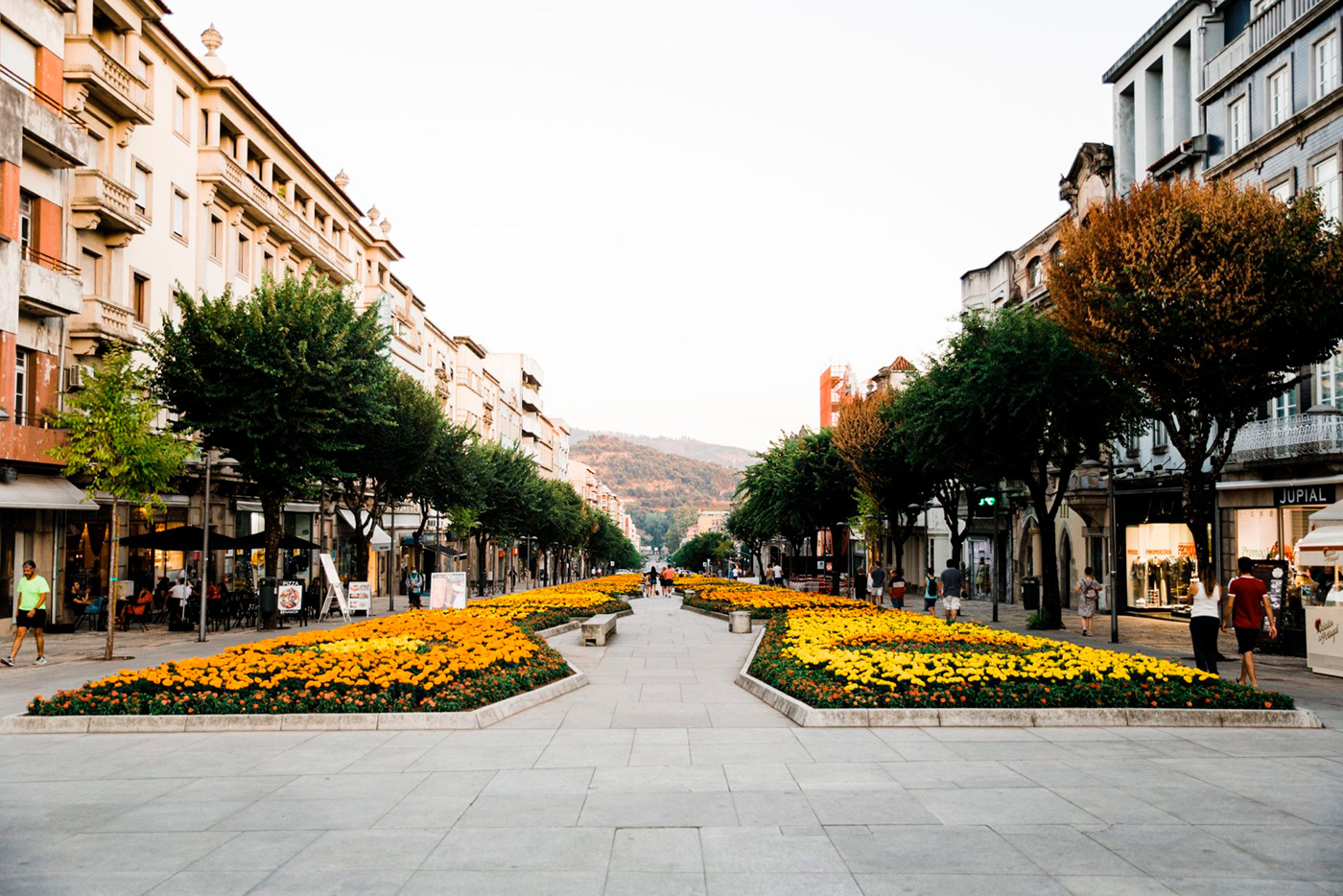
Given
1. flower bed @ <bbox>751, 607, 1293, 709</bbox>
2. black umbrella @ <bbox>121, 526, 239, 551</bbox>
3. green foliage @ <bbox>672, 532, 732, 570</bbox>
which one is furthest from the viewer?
green foliage @ <bbox>672, 532, 732, 570</bbox>

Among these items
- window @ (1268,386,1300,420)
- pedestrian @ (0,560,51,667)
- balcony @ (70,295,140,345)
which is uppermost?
balcony @ (70,295,140,345)

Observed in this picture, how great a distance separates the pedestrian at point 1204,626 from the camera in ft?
51.6

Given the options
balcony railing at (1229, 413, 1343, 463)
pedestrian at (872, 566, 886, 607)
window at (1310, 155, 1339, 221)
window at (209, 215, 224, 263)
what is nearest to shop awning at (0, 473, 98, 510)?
window at (209, 215, 224, 263)

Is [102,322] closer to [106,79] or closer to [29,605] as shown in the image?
[106,79]

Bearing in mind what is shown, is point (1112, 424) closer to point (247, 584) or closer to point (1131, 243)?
point (1131, 243)

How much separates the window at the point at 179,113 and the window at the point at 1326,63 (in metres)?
34.3

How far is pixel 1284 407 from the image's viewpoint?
2870cm

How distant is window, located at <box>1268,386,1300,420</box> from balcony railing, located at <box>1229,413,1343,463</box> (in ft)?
0.98

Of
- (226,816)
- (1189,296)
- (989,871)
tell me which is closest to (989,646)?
(1189,296)

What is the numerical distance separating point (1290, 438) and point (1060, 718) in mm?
19305

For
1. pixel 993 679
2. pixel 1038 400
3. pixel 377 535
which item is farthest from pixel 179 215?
pixel 993 679

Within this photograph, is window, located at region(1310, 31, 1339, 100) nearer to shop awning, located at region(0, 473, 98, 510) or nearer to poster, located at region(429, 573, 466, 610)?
poster, located at region(429, 573, 466, 610)

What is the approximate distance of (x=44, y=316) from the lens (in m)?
28.9

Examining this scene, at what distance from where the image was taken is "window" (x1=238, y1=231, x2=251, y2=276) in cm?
4206
